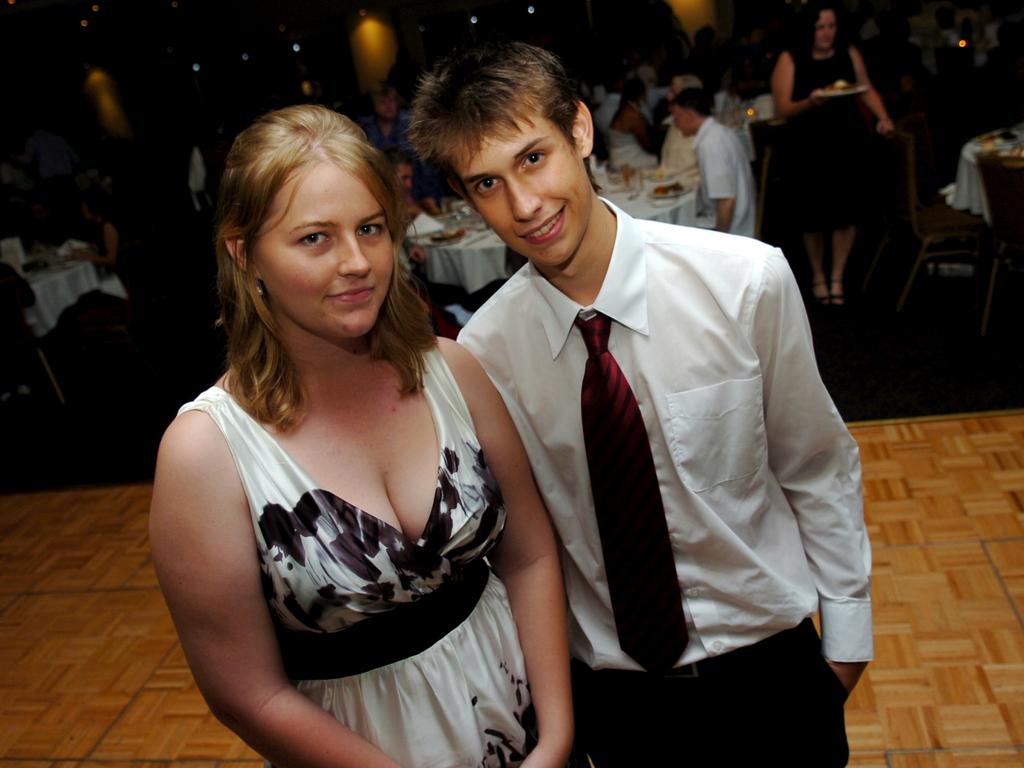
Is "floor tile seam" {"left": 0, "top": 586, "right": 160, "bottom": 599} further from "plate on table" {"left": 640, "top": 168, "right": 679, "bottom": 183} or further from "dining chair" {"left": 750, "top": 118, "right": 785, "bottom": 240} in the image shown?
"dining chair" {"left": 750, "top": 118, "right": 785, "bottom": 240}

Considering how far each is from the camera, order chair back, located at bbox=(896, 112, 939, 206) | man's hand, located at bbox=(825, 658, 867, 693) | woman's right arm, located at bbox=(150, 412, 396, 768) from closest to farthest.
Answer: woman's right arm, located at bbox=(150, 412, 396, 768) < man's hand, located at bbox=(825, 658, 867, 693) < chair back, located at bbox=(896, 112, 939, 206)

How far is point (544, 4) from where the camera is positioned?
820cm

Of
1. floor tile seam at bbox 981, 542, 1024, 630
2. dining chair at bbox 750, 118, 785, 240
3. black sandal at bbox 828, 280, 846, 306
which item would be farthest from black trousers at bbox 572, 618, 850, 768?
dining chair at bbox 750, 118, 785, 240

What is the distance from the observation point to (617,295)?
1399 millimetres

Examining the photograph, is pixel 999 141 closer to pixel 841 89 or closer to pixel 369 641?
pixel 841 89

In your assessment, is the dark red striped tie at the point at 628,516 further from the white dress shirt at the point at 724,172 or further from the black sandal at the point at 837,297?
the black sandal at the point at 837,297

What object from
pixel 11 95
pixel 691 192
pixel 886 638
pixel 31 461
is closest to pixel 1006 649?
pixel 886 638

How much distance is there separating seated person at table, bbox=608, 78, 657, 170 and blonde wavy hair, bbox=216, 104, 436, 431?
5.53m

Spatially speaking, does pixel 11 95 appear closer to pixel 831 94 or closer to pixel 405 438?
pixel 831 94

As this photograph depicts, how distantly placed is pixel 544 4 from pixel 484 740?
7771 millimetres

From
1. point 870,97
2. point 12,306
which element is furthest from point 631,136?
point 12,306

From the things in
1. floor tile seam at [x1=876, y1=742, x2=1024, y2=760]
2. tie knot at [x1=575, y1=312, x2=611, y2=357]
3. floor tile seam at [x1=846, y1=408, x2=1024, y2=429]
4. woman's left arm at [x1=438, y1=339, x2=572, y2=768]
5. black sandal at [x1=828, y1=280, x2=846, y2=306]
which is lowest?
black sandal at [x1=828, y1=280, x2=846, y2=306]

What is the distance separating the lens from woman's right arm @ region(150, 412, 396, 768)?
1.22m

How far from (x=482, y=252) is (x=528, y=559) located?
12.3 ft
